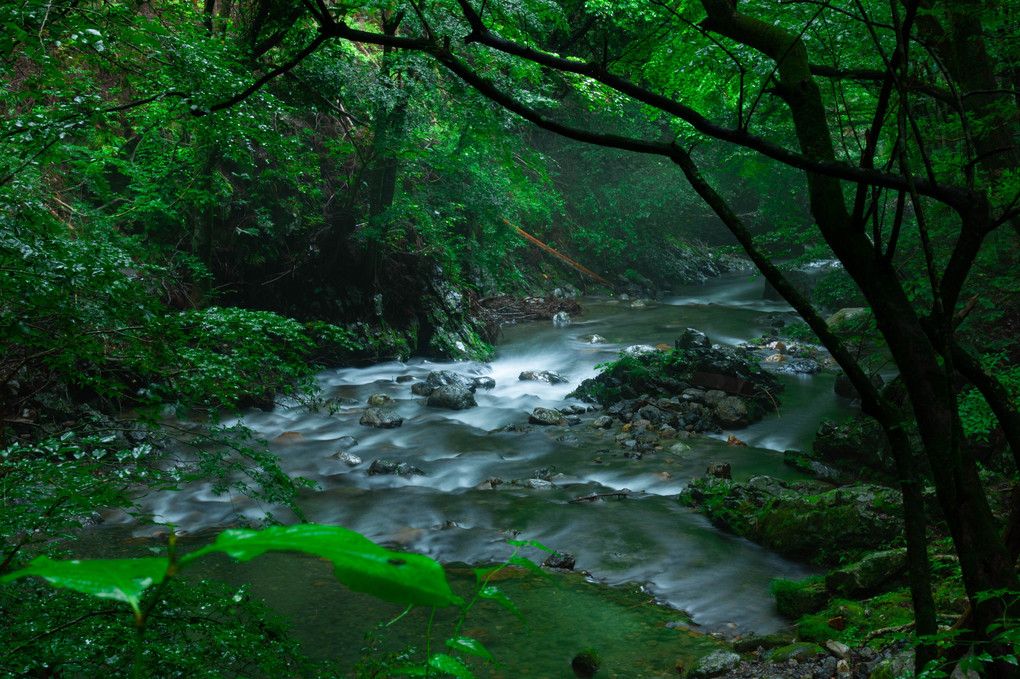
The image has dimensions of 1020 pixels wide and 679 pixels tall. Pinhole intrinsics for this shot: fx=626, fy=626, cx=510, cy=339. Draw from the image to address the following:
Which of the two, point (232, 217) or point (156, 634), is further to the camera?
point (232, 217)

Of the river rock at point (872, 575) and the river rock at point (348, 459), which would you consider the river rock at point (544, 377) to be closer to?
the river rock at point (348, 459)

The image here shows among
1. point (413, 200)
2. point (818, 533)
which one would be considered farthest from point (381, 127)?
point (818, 533)

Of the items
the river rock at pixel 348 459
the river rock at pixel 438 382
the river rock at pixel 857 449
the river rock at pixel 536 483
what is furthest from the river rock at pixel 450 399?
the river rock at pixel 857 449

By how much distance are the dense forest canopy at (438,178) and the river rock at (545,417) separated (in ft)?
13.6

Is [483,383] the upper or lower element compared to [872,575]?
lower

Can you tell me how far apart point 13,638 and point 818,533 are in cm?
619

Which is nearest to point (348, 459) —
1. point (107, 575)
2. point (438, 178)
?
point (438, 178)

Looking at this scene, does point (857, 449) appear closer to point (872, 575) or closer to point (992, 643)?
point (872, 575)

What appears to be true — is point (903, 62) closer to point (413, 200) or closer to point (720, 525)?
point (720, 525)

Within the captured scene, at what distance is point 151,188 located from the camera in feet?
30.8

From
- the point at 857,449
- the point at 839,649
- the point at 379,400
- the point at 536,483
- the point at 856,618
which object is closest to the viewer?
the point at 839,649

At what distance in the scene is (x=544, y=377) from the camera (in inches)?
529

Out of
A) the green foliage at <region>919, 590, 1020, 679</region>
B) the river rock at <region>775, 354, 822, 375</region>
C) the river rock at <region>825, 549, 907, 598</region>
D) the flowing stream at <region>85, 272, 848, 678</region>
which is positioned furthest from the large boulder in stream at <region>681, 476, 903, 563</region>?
the river rock at <region>775, 354, 822, 375</region>

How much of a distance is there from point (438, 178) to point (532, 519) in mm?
10020
